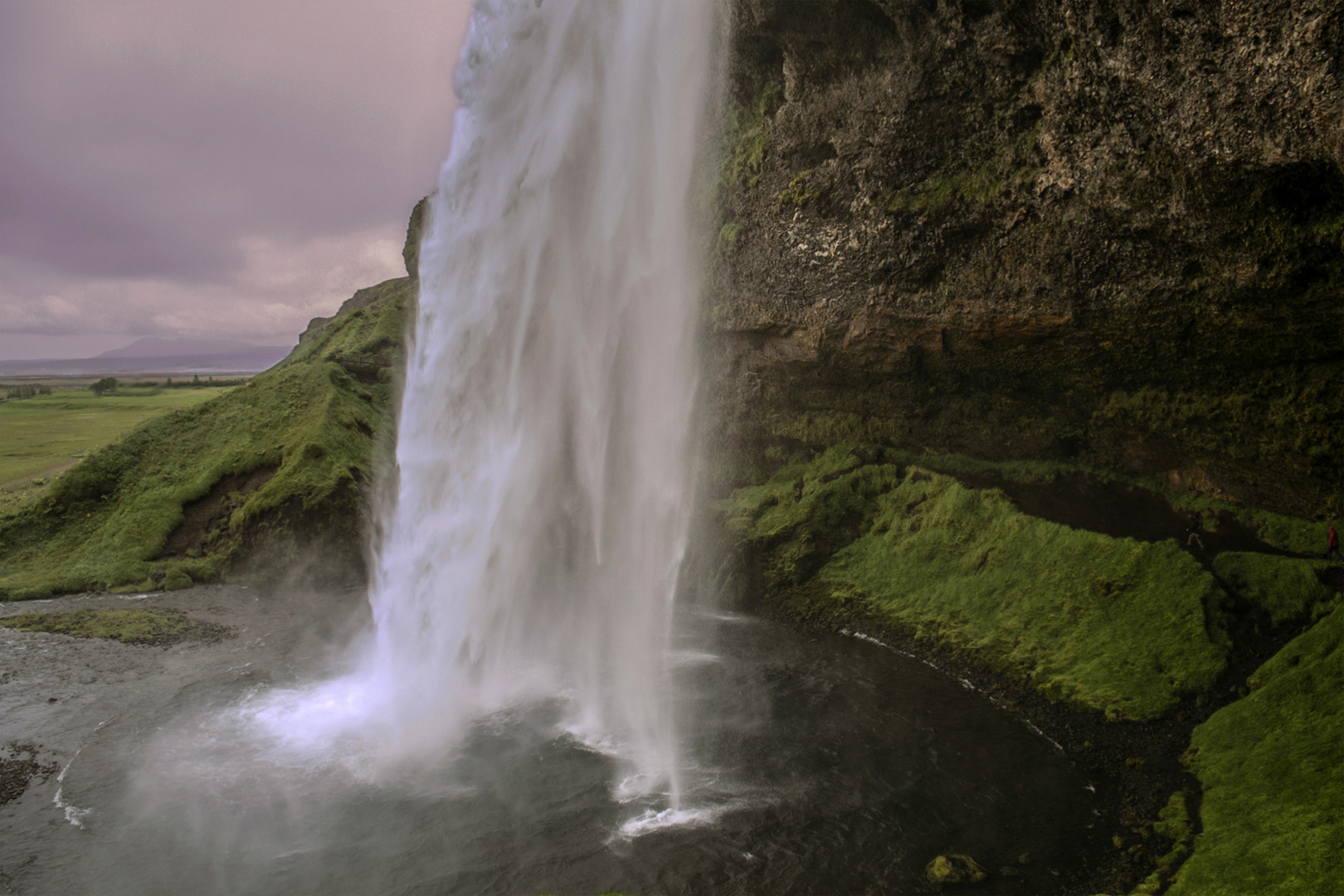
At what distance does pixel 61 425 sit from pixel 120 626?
5505 centimetres

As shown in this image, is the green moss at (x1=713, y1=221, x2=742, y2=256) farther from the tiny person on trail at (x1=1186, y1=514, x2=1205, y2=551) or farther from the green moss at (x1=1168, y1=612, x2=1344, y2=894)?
the green moss at (x1=1168, y1=612, x2=1344, y2=894)

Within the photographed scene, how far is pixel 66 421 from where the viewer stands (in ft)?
218

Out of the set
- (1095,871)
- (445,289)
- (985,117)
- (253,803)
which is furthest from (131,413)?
(1095,871)

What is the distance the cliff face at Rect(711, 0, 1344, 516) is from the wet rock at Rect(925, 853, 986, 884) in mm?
14590

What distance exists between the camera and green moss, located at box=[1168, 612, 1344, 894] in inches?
410

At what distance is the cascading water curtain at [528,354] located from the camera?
19062mm

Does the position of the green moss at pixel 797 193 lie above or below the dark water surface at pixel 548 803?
above

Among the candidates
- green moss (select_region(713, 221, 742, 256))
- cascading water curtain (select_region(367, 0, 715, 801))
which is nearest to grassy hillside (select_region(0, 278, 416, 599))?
cascading water curtain (select_region(367, 0, 715, 801))

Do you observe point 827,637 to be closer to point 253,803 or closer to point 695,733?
point 695,733

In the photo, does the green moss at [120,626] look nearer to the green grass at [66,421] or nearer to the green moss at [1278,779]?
the green grass at [66,421]

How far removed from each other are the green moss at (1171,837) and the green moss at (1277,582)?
6757 millimetres

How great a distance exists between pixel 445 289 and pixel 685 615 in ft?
45.7

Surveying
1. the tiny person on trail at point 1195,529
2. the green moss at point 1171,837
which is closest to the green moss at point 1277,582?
the tiny person on trail at point 1195,529

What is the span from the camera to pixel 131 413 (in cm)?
7044
